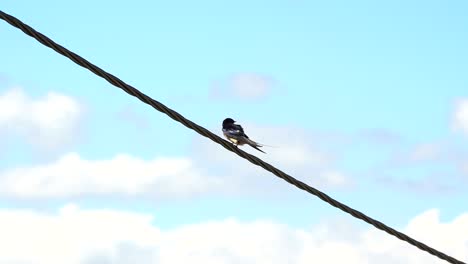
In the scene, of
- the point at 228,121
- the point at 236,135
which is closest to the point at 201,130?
the point at 236,135

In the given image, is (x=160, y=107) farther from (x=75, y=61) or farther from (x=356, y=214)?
(x=356, y=214)

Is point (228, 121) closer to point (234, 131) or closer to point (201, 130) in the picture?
point (234, 131)

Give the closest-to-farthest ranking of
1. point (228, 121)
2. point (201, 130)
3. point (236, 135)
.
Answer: point (201, 130)
point (236, 135)
point (228, 121)

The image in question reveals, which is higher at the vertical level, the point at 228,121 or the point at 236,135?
the point at 228,121

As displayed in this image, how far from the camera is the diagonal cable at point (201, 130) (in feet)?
24.5

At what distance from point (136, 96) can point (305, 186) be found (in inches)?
93.7

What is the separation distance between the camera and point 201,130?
9281mm

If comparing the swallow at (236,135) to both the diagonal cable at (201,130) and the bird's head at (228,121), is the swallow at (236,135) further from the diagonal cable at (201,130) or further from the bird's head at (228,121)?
the diagonal cable at (201,130)

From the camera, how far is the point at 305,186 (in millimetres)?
9922

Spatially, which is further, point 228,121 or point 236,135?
point 228,121

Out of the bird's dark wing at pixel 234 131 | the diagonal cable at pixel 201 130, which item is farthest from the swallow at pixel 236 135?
the diagonal cable at pixel 201 130

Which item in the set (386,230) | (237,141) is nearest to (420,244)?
(386,230)

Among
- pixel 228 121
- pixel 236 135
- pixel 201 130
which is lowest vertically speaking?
pixel 201 130

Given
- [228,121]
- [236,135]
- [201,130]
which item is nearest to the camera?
[201,130]
